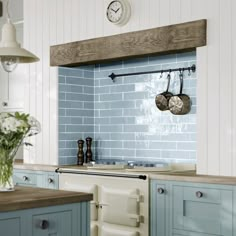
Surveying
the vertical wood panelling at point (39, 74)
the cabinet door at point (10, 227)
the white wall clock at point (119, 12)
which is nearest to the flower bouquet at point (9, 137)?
the cabinet door at point (10, 227)

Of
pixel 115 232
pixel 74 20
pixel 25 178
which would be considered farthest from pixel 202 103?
pixel 25 178

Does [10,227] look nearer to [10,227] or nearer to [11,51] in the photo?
[10,227]

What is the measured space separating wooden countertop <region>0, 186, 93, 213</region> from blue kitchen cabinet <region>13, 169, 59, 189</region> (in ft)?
6.34

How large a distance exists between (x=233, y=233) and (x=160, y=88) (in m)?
1.73

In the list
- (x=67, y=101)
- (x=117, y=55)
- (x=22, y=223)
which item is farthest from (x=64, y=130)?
(x=22, y=223)

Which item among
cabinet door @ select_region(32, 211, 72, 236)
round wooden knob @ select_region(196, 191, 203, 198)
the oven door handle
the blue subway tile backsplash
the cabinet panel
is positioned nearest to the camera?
the cabinet panel

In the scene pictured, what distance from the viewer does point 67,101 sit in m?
5.64

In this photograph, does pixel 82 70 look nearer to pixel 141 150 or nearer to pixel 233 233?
pixel 141 150

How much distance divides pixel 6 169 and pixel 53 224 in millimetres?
500

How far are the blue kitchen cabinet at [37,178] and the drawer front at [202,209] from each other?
1.51 m

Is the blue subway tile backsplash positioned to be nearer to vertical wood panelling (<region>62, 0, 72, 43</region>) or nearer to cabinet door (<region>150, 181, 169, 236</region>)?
vertical wood panelling (<region>62, 0, 72, 43</region>)

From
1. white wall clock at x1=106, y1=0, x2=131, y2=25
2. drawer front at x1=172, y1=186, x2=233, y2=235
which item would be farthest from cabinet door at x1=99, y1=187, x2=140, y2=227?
white wall clock at x1=106, y1=0, x2=131, y2=25

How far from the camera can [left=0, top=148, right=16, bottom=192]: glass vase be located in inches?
133

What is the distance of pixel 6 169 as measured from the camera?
3.40 metres
